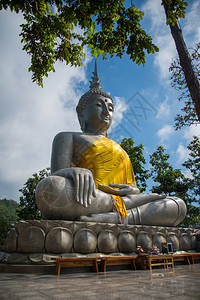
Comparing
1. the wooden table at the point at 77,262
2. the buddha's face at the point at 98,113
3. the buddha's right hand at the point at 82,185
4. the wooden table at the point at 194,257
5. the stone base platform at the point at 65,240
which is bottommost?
the wooden table at the point at 194,257

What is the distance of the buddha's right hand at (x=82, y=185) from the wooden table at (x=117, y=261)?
4.48 feet

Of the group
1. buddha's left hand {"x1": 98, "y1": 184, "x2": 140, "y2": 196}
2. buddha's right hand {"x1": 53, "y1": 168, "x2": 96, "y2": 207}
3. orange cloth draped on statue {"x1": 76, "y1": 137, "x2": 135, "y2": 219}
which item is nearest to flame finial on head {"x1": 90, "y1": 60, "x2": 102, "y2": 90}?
orange cloth draped on statue {"x1": 76, "y1": 137, "x2": 135, "y2": 219}

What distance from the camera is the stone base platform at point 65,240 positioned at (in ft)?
13.6

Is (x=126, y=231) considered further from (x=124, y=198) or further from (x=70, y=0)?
(x=70, y=0)

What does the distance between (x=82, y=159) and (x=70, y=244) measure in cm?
283

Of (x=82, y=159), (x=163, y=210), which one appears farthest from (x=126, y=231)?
(x=82, y=159)

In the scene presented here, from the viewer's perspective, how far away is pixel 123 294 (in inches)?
84.3

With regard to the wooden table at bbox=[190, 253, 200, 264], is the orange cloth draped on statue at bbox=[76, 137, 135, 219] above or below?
above

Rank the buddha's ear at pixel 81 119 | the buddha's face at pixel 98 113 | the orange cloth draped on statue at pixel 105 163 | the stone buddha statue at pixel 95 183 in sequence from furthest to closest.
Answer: the buddha's ear at pixel 81 119
the buddha's face at pixel 98 113
the orange cloth draped on statue at pixel 105 163
the stone buddha statue at pixel 95 183

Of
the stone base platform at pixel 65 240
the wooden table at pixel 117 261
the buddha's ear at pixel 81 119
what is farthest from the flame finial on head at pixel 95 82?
the wooden table at pixel 117 261

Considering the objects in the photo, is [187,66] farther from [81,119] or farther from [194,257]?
[81,119]

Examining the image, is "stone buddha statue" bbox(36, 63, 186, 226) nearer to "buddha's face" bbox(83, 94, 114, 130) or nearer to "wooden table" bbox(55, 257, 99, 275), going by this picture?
"buddha's face" bbox(83, 94, 114, 130)

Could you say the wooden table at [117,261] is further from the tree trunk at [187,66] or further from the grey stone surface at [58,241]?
the tree trunk at [187,66]

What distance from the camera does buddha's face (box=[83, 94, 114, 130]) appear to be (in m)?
7.53
